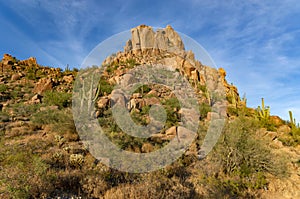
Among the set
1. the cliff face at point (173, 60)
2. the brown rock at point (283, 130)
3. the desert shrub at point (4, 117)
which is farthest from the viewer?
the cliff face at point (173, 60)

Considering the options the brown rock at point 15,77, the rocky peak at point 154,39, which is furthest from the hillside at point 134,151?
the rocky peak at point 154,39

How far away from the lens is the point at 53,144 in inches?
282

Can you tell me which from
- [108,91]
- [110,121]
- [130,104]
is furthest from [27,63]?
[110,121]

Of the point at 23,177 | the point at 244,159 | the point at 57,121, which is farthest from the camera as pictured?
the point at 57,121

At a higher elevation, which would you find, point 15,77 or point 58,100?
point 15,77

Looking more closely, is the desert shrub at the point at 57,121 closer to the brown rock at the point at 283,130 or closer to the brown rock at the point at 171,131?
the brown rock at the point at 171,131

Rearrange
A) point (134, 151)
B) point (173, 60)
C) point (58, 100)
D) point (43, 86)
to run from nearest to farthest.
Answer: point (134, 151)
point (58, 100)
point (43, 86)
point (173, 60)

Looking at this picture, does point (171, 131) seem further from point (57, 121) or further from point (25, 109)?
point (25, 109)

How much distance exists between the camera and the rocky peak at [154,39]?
75.1 feet

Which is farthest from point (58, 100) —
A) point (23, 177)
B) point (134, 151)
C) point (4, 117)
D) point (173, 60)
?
point (173, 60)

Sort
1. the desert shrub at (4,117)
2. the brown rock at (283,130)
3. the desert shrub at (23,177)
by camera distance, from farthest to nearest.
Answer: the brown rock at (283,130) < the desert shrub at (4,117) < the desert shrub at (23,177)

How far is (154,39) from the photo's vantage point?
25734 mm

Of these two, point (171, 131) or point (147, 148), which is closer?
point (147, 148)

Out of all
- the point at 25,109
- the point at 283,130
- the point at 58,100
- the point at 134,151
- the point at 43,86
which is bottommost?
the point at 134,151
